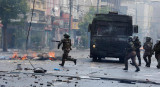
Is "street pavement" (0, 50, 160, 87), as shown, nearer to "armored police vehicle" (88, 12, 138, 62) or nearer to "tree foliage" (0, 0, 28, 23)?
"armored police vehicle" (88, 12, 138, 62)

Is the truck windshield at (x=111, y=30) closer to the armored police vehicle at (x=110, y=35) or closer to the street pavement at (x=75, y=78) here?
the armored police vehicle at (x=110, y=35)

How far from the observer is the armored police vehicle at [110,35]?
75.5 ft

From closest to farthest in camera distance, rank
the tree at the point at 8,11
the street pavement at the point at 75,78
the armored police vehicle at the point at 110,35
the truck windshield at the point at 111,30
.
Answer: the street pavement at the point at 75,78
the armored police vehicle at the point at 110,35
the truck windshield at the point at 111,30
the tree at the point at 8,11

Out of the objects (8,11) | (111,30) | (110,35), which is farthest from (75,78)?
(8,11)

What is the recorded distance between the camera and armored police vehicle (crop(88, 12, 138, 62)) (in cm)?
2300

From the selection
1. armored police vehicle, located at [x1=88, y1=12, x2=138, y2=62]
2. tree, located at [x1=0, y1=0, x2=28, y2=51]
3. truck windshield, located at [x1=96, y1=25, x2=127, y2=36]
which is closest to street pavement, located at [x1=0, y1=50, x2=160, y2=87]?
armored police vehicle, located at [x1=88, y1=12, x2=138, y2=62]

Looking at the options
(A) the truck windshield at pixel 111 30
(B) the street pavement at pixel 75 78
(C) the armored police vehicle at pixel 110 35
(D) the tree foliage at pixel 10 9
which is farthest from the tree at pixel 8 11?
(B) the street pavement at pixel 75 78

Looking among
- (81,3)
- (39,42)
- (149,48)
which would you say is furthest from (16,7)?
(81,3)

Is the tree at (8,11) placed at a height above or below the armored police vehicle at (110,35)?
above

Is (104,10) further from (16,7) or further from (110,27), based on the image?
(110,27)

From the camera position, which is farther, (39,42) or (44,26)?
(44,26)

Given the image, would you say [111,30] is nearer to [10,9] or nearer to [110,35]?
[110,35]

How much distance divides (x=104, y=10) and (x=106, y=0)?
23089mm

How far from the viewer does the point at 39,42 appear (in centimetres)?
5116
